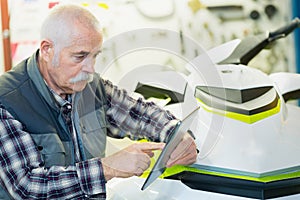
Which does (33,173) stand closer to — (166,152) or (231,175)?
(166,152)

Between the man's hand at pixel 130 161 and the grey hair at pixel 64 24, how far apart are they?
29 centimetres

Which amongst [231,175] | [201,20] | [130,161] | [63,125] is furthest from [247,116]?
[201,20]

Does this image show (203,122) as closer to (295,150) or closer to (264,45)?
(295,150)

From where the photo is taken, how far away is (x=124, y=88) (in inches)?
52.5

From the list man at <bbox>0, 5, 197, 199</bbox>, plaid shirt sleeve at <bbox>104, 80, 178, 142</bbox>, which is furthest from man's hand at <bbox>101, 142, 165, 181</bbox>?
plaid shirt sleeve at <bbox>104, 80, 178, 142</bbox>

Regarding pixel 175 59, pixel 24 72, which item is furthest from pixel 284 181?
pixel 24 72

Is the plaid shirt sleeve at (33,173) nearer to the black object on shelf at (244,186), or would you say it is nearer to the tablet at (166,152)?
the tablet at (166,152)

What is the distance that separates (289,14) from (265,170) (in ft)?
5.06

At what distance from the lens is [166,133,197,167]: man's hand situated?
1.12 metres

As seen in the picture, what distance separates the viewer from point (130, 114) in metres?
1.40

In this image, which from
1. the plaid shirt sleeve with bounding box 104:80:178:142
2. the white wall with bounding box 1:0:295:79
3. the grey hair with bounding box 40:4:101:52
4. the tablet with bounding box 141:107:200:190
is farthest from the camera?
the white wall with bounding box 1:0:295:79

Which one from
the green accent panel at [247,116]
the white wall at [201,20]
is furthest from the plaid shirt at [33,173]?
the white wall at [201,20]

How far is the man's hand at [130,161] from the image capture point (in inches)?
41.2

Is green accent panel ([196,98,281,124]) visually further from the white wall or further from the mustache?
the white wall
